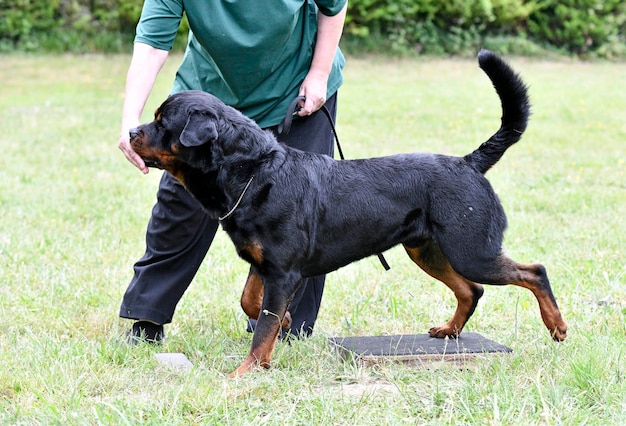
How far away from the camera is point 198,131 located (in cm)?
347

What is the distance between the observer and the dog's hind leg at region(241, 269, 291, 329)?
404 centimetres

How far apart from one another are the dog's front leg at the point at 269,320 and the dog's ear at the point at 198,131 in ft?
2.30

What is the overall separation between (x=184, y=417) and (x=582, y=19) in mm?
20640

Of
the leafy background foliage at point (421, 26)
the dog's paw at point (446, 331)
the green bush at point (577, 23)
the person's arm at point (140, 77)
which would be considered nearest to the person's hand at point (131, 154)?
the person's arm at point (140, 77)

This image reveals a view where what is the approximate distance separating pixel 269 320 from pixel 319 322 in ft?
3.66

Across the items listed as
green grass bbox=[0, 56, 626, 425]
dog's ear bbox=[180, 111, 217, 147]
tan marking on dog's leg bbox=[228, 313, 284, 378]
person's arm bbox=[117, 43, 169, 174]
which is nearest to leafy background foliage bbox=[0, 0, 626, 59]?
green grass bbox=[0, 56, 626, 425]

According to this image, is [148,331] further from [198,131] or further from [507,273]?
[507,273]

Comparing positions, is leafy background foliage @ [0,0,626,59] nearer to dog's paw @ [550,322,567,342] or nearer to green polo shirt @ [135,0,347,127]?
green polo shirt @ [135,0,347,127]

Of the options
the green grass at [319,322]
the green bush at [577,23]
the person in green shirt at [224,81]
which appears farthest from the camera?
the green bush at [577,23]

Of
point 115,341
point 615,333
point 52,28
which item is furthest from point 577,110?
point 52,28

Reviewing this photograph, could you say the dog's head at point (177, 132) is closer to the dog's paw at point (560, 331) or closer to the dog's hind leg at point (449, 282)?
the dog's hind leg at point (449, 282)

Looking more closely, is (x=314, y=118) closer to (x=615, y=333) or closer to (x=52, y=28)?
(x=615, y=333)

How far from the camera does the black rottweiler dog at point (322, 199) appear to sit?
362 cm

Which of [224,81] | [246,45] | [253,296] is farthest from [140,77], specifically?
[253,296]
